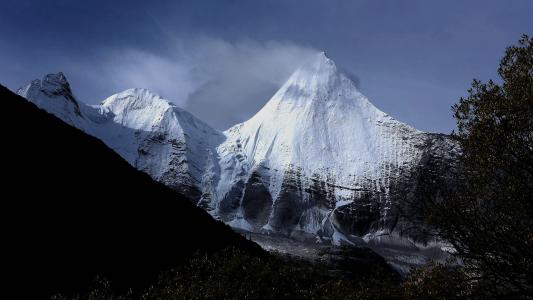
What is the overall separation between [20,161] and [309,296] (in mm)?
39102

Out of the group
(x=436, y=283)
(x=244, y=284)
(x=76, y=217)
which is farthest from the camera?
(x=76, y=217)

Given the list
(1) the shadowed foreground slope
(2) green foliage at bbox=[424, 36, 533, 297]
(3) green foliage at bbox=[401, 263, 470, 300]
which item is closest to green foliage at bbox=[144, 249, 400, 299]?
(3) green foliage at bbox=[401, 263, 470, 300]

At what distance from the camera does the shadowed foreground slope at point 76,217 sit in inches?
1581

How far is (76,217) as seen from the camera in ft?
156

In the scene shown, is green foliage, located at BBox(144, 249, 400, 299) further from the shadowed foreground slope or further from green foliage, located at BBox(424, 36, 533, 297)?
the shadowed foreground slope

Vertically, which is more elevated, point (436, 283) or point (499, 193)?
point (499, 193)

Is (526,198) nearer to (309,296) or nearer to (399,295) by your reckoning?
(399,295)

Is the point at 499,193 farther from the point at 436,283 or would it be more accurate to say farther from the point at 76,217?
the point at 76,217

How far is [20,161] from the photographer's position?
50094 millimetres

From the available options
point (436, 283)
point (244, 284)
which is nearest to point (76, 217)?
point (244, 284)

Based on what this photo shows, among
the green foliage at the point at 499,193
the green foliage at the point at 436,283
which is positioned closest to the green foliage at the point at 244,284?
the green foliage at the point at 436,283

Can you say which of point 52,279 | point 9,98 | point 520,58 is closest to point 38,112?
point 9,98

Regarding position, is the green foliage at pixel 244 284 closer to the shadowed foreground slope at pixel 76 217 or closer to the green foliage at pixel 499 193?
the green foliage at pixel 499 193

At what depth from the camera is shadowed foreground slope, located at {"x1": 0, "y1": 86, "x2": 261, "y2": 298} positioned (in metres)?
40.2
